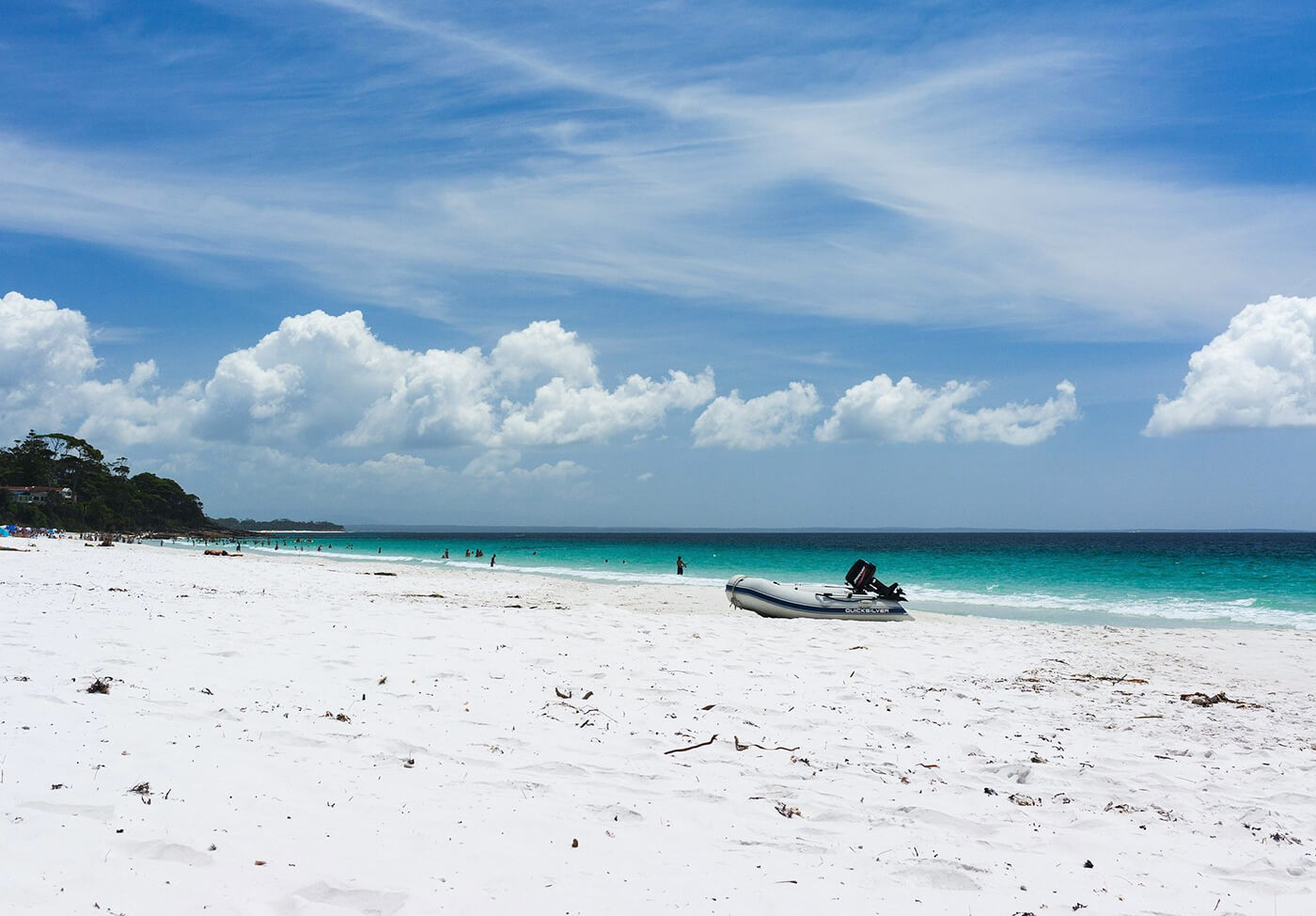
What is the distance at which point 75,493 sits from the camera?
92562 mm

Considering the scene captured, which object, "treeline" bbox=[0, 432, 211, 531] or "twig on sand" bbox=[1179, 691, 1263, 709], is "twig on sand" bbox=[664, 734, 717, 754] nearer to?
"twig on sand" bbox=[1179, 691, 1263, 709]

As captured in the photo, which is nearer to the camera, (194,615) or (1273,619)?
(194,615)

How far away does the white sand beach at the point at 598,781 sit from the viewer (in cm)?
367

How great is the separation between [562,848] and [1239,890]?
348cm

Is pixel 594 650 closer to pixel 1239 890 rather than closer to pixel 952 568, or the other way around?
pixel 1239 890

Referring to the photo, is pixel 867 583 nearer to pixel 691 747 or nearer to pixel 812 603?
pixel 812 603

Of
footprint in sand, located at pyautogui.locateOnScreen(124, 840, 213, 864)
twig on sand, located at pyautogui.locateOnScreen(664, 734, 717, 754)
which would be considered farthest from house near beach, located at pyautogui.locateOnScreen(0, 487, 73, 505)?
footprint in sand, located at pyautogui.locateOnScreen(124, 840, 213, 864)

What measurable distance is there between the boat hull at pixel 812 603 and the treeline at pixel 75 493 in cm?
7921

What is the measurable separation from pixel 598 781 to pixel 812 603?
1449 cm

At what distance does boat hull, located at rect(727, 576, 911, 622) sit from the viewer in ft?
62.0

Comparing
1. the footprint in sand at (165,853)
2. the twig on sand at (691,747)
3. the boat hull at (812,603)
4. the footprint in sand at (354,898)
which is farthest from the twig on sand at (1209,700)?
the boat hull at (812,603)

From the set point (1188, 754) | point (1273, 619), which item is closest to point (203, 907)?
point (1188, 754)

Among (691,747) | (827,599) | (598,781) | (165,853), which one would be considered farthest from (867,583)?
(165,853)

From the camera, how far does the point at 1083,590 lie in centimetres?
3300
